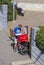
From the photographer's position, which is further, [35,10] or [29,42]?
[35,10]

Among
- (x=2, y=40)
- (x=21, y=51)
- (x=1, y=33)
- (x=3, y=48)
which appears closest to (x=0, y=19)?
(x=1, y=33)

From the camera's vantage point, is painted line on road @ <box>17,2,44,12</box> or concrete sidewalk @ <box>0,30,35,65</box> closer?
concrete sidewalk @ <box>0,30,35,65</box>

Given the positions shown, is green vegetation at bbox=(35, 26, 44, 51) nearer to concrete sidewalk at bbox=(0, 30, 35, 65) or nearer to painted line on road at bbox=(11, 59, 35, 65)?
painted line on road at bbox=(11, 59, 35, 65)

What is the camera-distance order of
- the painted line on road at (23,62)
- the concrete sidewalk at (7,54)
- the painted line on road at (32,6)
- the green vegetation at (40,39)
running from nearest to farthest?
the green vegetation at (40,39) → the painted line on road at (23,62) → the concrete sidewalk at (7,54) → the painted line on road at (32,6)

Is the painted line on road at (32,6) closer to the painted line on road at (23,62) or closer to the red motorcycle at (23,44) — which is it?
the red motorcycle at (23,44)

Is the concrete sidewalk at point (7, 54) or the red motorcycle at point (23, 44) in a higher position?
the red motorcycle at point (23, 44)

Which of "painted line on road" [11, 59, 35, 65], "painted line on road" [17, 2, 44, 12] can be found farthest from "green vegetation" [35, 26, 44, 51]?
"painted line on road" [17, 2, 44, 12]

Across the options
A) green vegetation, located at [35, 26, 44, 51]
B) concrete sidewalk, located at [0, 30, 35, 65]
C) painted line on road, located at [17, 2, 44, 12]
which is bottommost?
painted line on road, located at [17, 2, 44, 12]

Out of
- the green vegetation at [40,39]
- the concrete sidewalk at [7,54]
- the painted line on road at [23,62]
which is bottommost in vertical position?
the concrete sidewalk at [7,54]

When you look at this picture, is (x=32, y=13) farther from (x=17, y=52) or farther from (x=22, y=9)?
(x=17, y=52)

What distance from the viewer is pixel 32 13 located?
23.2 meters

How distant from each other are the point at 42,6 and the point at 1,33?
7.36m

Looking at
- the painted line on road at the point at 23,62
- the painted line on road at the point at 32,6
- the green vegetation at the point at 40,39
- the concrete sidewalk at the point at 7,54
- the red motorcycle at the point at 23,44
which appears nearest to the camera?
the green vegetation at the point at 40,39

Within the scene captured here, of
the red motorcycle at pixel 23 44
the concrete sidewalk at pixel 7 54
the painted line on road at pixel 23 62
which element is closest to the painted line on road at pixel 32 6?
the concrete sidewalk at pixel 7 54
